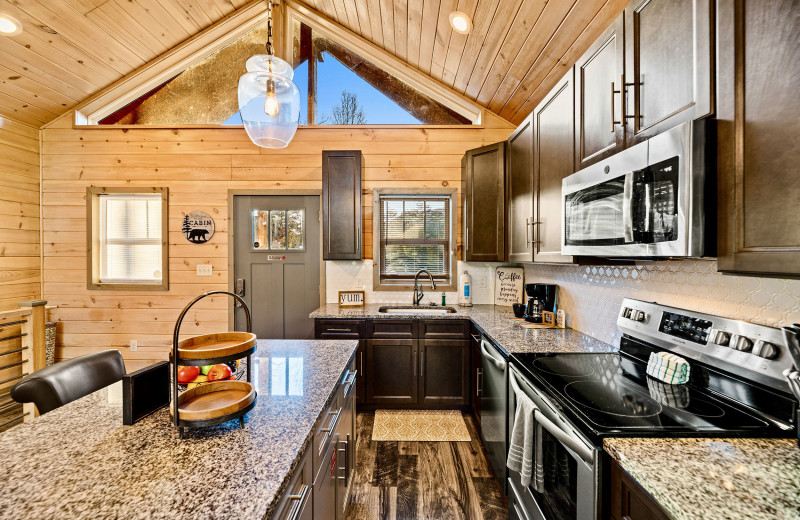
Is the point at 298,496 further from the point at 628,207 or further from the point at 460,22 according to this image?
the point at 460,22

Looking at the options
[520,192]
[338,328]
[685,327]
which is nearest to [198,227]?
[338,328]

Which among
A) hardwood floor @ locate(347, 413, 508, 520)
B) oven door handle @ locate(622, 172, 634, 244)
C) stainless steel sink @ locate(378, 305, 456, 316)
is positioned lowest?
hardwood floor @ locate(347, 413, 508, 520)

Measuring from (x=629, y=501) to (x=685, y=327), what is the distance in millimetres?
832

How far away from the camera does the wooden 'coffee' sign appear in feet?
11.2

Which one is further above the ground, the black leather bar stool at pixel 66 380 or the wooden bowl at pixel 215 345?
the wooden bowl at pixel 215 345

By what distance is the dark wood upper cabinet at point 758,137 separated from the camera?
76 cm

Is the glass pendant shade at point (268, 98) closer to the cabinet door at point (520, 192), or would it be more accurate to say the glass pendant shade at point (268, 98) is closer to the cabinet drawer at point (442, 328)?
the cabinet door at point (520, 192)

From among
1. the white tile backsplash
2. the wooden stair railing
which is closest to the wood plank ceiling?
the white tile backsplash

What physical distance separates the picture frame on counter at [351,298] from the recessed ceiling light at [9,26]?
328 cm

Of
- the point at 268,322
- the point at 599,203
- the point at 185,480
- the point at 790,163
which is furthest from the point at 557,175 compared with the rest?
the point at 268,322

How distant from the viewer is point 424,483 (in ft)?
7.04

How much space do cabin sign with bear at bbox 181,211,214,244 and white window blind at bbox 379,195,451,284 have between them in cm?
185

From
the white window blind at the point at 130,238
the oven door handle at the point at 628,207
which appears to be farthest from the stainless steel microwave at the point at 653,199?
the white window blind at the point at 130,238

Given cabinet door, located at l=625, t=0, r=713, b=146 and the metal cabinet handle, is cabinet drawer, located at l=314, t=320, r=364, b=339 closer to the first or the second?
the metal cabinet handle
